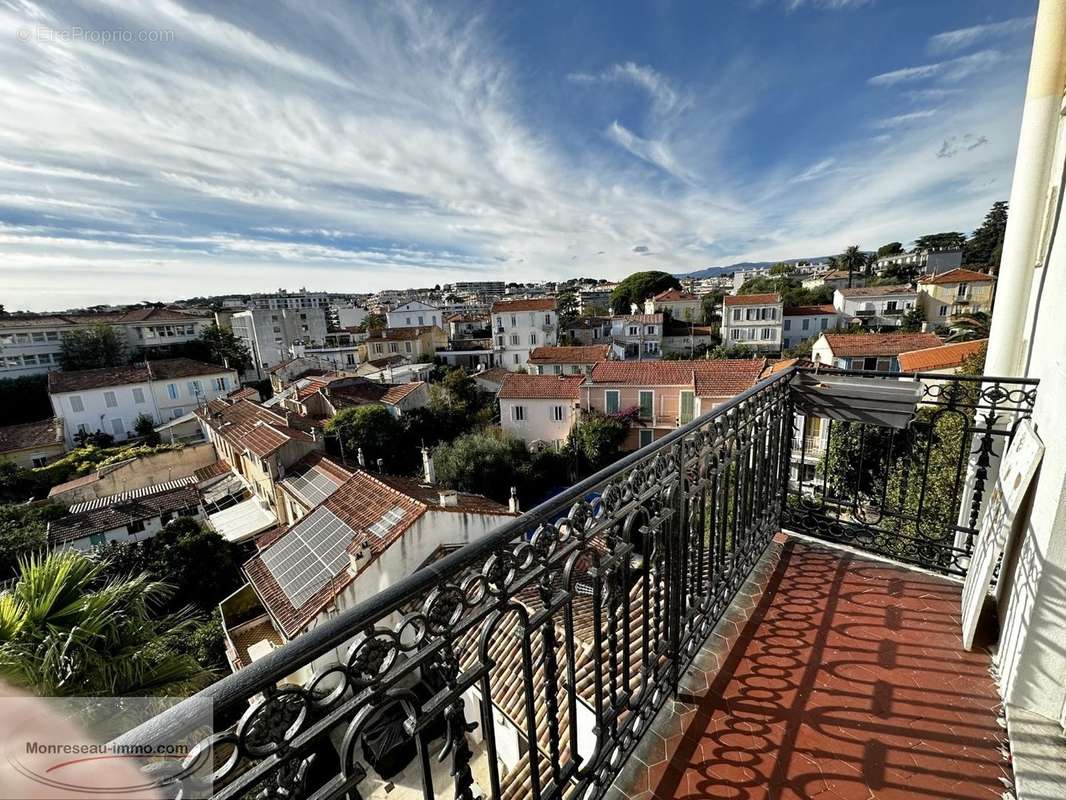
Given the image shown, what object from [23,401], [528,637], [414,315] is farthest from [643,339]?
[23,401]

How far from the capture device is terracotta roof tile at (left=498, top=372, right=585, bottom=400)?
2080 centimetres

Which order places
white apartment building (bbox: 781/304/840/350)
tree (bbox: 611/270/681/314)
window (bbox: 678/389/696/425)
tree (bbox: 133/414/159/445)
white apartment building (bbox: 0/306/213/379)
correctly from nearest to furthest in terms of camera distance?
window (bbox: 678/389/696/425) < tree (bbox: 133/414/159/445) < white apartment building (bbox: 0/306/213/379) < white apartment building (bbox: 781/304/840/350) < tree (bbox: 611/270/681/314)

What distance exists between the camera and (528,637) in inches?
54.4

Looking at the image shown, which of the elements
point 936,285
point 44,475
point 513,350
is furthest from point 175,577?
point 936,285

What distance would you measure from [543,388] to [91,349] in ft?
114

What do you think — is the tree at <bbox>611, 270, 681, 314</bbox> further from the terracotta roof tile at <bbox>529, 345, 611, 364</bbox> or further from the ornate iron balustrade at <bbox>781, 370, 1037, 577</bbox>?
the ornate iron balustrade at <bbox>781, 370, 1037, 577</bbox>

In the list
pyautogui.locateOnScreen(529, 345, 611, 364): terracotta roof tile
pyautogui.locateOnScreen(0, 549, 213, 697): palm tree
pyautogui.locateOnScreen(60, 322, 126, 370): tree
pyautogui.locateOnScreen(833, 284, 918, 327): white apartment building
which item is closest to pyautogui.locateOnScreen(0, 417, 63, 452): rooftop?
pyautogui.locateOnScreen(60, 322, 126, 370): tree

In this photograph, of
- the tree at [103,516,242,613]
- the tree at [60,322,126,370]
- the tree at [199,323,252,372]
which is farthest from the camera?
the tree at [199,323,252,372]

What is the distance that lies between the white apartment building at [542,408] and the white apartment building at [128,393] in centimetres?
2064

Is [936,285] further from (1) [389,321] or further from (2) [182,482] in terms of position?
(2) [182,482]

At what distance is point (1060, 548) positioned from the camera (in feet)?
6.22

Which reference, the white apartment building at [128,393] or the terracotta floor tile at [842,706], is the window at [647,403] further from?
the white apartment building at [128,393]

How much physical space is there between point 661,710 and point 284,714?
2.07 meters

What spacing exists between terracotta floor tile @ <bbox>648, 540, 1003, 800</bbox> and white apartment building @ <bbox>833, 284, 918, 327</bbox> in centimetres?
4290
